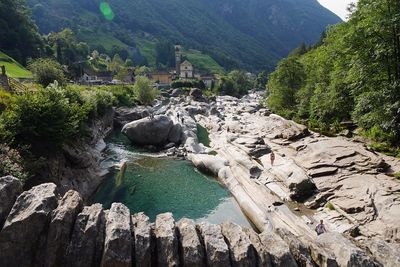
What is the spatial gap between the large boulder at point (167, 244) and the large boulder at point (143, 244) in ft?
1.13

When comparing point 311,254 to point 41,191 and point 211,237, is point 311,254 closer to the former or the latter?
point 211,237

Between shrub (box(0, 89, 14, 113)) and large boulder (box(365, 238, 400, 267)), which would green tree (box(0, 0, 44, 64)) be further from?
large boulder (box(365, 238, 400, 267))

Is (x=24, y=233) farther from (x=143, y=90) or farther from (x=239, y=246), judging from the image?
(x=143, y=90)

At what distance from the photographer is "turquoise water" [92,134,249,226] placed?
30.6 metres

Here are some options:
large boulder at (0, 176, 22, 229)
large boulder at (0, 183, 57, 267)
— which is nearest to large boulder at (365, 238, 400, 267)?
large boulder at (0, 183, 57, 267)

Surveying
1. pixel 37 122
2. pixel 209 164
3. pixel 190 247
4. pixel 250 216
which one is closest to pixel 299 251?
pixel 190 247

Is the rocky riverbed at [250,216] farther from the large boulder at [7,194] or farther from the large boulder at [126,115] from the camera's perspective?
the large boulder at [126,115]

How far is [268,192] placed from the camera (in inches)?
1273

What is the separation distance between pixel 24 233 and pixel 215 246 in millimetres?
7028

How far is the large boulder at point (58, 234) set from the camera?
1211 centimetres

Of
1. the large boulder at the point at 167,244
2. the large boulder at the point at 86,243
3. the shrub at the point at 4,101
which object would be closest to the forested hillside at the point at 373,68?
the large boulder at the point at 167,244

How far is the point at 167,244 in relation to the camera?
12711mm

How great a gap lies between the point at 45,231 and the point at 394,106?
29372mm

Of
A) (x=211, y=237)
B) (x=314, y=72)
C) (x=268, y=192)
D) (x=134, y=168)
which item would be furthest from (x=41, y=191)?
(x=314, y=72)
